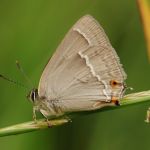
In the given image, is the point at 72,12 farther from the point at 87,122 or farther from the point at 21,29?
the point at 87,122

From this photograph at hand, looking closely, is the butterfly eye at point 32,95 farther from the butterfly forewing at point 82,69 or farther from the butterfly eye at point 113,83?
the butterfly eye at point 113,83

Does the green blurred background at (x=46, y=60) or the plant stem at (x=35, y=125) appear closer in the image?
the plant stem at (x=35, y=125)

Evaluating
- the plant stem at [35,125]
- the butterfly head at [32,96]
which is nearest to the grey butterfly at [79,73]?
the butterfly head at [32,96]

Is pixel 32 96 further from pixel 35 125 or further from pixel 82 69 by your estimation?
pixel 35 125

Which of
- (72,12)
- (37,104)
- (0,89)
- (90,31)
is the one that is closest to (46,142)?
(37,104)

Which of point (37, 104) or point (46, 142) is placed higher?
point (37, 104)

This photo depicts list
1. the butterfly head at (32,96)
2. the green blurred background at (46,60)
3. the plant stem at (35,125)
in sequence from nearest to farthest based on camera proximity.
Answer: the plant stem at (35,125) → the butterfly head at (32,96) → the green blurred background at (46,60)

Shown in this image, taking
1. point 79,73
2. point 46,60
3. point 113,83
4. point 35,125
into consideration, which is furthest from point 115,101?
point 46,60

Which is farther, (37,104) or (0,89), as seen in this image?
(0,89)
